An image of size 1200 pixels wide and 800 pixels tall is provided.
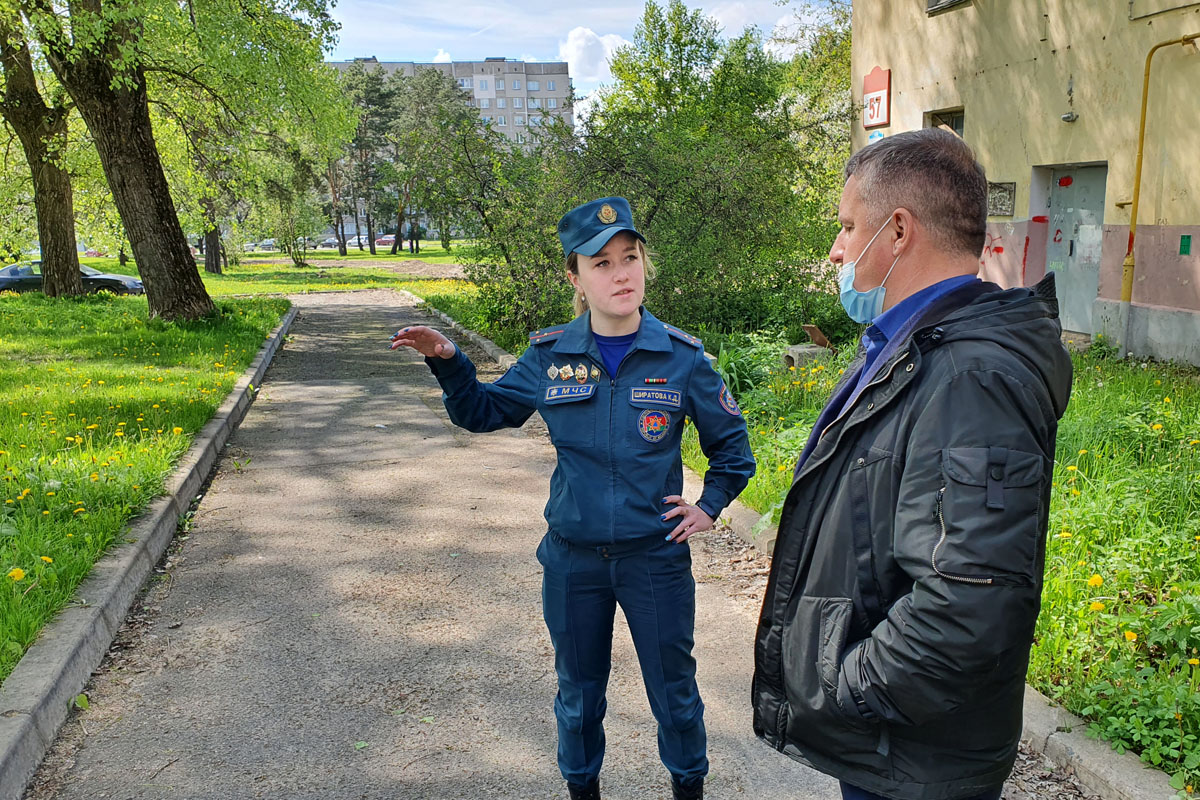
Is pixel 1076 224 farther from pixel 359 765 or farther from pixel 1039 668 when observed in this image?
pixel 359 765

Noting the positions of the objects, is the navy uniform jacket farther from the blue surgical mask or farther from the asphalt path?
the asphalt path

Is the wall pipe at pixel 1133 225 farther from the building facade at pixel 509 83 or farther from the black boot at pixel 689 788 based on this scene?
the building facade at pixel 509 83

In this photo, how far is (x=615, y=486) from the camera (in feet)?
8.80

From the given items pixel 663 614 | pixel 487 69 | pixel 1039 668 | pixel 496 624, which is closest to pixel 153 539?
pixel 496 624

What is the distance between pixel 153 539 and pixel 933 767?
4932 millimetres

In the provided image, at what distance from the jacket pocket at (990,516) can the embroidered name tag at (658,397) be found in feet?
4.36

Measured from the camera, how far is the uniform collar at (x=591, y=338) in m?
2.77

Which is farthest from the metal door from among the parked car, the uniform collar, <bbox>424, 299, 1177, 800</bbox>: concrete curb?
the parked car

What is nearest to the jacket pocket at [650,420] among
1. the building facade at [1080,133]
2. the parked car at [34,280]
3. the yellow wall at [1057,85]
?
the building facade at [1080,133]

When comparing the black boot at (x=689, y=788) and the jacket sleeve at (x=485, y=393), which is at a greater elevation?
the jacket sleeve at (x=485, y=393)

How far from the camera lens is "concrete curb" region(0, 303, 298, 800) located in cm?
321

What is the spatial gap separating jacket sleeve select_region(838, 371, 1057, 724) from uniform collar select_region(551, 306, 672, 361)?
50.9 inches

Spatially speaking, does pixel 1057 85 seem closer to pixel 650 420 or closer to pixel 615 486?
pixel 650 420

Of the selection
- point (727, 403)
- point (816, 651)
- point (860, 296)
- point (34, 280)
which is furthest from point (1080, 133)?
point (34, 280)
